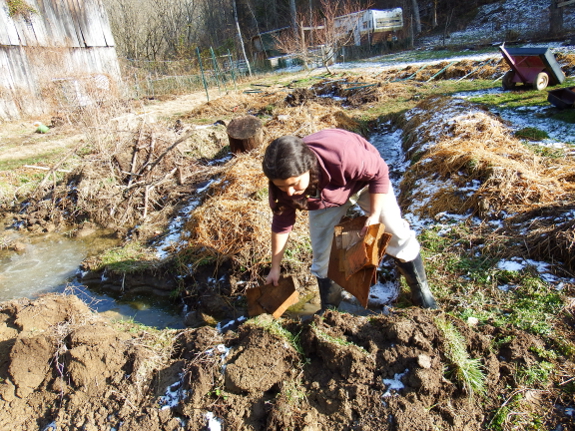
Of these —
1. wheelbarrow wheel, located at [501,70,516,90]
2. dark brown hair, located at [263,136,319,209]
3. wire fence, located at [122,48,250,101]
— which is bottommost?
wheelbarrow wheel, located at [501,70,516,90]

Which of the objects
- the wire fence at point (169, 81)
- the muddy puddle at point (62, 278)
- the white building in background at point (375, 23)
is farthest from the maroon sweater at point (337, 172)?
the white building in background at point (375, 23)

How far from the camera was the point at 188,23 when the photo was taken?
27578 mm

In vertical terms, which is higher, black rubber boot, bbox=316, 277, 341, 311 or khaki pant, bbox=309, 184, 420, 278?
khaki pant, bbox=309, 184, 420, 278

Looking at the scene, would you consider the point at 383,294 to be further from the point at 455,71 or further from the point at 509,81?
the point at 455,71

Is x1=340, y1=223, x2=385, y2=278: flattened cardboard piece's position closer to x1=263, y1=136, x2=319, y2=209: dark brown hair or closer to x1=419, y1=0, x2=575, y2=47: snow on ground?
x1=263, y1=136, x2=319, y2=209: dark brown hair

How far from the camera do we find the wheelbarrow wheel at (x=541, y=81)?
8.14 m

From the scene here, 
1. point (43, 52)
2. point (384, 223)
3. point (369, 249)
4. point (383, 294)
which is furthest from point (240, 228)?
point (43, 52)

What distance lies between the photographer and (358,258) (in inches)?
95.7

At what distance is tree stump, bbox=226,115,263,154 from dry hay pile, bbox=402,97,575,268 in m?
2.71

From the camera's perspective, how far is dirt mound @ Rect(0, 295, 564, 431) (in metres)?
2.01

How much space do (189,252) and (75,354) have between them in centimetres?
213

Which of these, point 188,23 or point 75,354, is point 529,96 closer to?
point 75,354

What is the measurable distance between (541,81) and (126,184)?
8.57 meters

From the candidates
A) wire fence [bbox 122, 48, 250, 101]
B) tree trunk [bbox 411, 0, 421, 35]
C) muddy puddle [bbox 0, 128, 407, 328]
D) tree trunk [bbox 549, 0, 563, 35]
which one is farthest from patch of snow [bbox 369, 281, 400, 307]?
tree trunk [bbox 411, 0, 421, 35]
